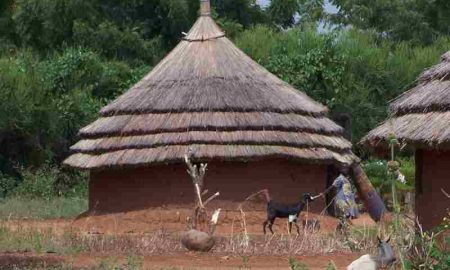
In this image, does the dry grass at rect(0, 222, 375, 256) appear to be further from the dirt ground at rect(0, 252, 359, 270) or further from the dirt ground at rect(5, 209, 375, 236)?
the dirt ground at rect(5, 209, 375, 236)

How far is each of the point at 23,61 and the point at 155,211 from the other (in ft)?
29.1

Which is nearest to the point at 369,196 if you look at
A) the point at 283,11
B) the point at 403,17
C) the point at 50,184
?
the point at 50,184

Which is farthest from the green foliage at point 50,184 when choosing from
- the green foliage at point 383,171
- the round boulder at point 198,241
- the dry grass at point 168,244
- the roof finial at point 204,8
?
the round boulder at point 198,241

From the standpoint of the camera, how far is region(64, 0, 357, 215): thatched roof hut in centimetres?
1633

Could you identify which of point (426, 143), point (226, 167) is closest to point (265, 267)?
point (426, 143)

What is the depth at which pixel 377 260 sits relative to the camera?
7598mm

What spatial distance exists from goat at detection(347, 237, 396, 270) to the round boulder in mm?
4904

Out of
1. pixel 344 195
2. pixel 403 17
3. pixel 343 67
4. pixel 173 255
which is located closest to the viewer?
pixel 173 255

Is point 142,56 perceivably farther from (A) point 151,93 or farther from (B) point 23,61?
(A) point 151,93

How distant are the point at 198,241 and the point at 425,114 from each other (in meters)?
3.00

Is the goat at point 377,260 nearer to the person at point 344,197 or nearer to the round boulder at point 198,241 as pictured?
the round boulder at point 198,241

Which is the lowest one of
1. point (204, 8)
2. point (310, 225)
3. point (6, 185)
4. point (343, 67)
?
point (6, 185)

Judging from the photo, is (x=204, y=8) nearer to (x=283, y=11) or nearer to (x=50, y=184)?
(x=50, y=184)

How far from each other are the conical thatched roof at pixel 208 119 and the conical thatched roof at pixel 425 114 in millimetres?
4156
